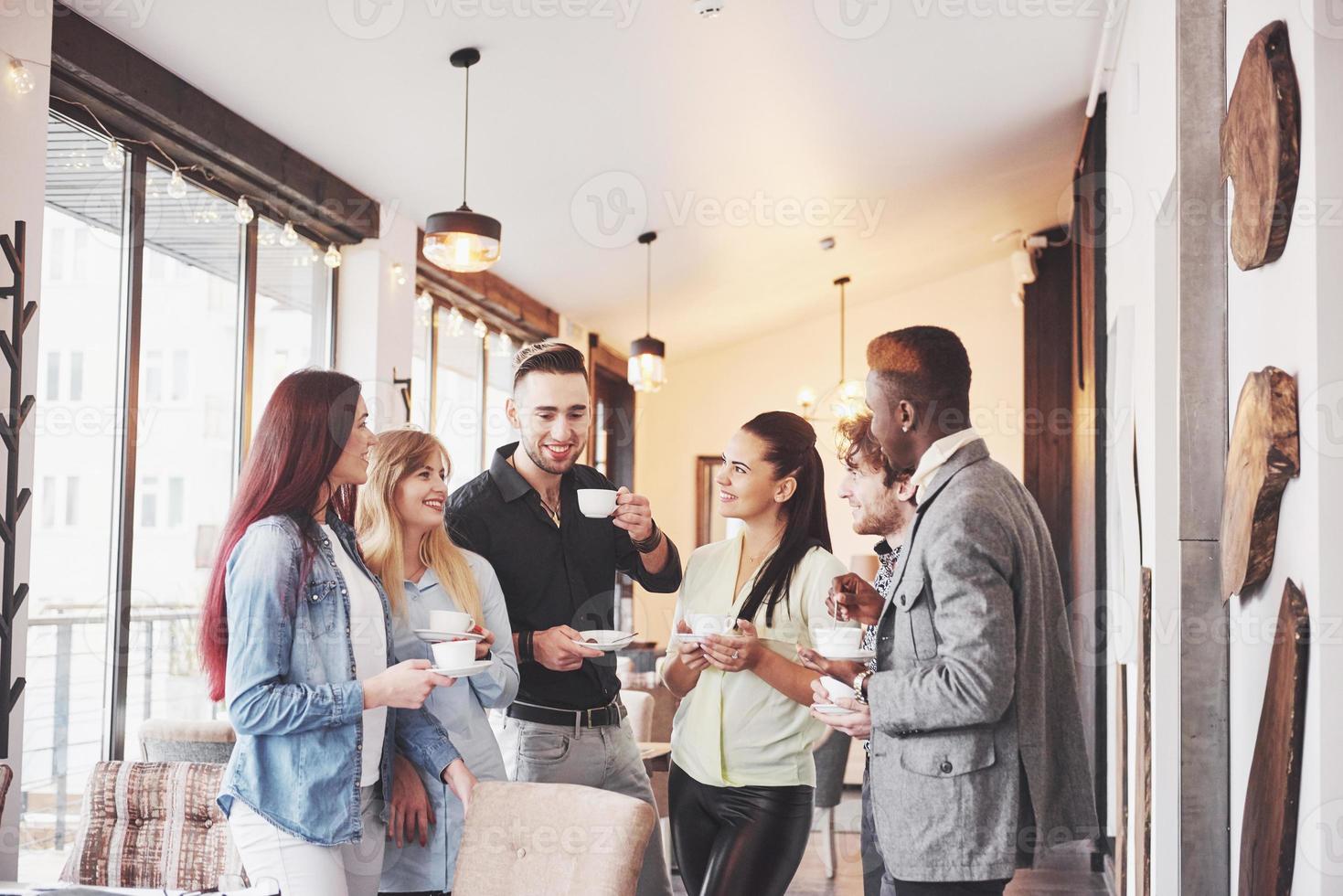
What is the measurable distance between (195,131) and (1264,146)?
353 cm

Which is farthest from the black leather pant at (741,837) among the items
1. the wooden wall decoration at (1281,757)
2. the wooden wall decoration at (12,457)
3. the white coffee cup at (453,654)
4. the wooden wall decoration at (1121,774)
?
the wooden wall decoration at (1121,774)

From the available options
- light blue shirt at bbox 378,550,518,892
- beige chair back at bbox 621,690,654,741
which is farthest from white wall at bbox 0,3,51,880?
beige chair back at bbox 621,690,654,741

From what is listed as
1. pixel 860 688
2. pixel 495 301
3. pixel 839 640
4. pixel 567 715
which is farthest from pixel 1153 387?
pixel 495 301

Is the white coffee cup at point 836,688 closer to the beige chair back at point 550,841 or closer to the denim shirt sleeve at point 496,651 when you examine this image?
the beige chair back at point 550,841

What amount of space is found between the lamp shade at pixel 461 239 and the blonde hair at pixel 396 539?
1820 mm

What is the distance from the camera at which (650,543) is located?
104 inches

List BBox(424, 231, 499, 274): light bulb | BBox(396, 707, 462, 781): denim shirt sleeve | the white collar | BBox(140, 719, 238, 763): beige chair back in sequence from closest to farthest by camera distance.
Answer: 1. the white collar
2. BBox(396, 707, 462, 781): denim shirt sleeve
3. BBox(140, 719, 238, 763): beige chair back
4. BBox(424, 231, 499, 274): light bulb

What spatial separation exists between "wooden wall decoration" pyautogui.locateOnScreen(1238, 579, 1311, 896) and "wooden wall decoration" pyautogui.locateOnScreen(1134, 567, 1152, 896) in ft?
5.67

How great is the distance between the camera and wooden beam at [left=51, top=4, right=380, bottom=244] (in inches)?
137

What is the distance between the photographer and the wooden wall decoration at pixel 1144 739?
327 cm

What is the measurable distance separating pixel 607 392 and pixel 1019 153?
443cm

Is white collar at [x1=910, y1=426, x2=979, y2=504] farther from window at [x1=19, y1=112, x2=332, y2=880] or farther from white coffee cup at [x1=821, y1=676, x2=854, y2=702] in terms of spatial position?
window at [x1=19, y1=112, x2=332, y2=880]

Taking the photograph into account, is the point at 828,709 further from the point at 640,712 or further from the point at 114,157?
the point at 114,157

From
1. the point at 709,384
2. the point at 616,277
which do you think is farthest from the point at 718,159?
the point at 709,384
